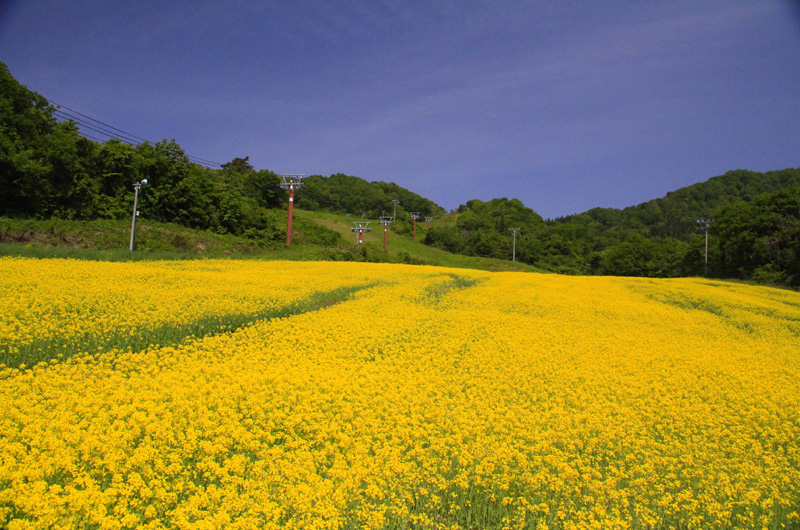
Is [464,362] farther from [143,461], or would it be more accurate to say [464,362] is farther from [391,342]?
[143,461]

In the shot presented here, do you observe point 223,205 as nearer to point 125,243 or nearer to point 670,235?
point 125,243

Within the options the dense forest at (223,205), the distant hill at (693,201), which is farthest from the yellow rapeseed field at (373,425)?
the distant hill at (693,201)

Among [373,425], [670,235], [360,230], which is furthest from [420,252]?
[670,235]

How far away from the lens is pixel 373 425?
5469 mm

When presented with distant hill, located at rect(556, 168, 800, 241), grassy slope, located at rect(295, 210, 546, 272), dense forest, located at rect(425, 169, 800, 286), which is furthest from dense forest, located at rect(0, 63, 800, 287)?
distant hill, located at rect(556, 168, 800, 241)

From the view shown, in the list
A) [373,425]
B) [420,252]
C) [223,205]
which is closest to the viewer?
[373,425]

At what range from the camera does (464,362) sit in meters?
8.62

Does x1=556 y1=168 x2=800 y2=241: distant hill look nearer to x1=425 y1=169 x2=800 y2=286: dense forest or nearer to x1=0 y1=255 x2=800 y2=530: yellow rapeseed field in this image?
x1=425 y1=169 x2=800 y2=286: dense forest

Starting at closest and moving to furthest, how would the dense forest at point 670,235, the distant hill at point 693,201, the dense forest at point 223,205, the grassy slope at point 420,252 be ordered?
the dense forest at point 223,205
the dense forest at point 670,235
the grassy slope at point 420,252
the distant hill at point 693,201

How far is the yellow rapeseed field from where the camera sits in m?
3.98

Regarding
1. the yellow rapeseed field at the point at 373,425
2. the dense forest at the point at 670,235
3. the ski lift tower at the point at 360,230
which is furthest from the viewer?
the ski lift tower at the point at 360,230

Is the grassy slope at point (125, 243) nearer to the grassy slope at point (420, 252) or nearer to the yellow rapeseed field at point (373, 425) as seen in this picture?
the yellow rapeseed field at point (373, 425)

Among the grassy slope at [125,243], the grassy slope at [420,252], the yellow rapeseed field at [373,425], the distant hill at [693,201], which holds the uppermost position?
the distant hill at [693,201]

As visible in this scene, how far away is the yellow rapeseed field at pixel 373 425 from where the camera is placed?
398 centimetres
